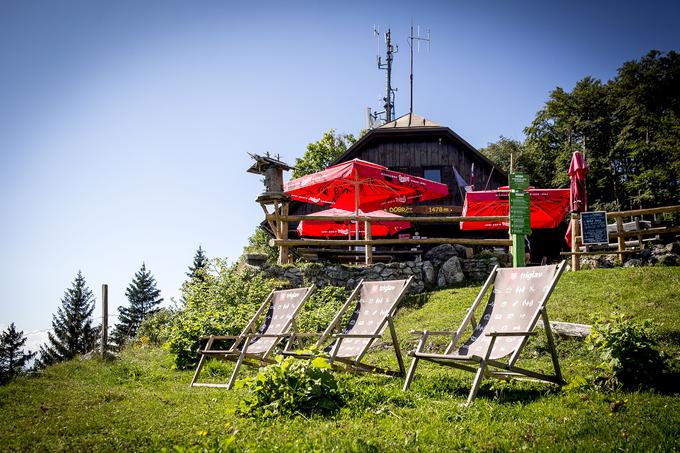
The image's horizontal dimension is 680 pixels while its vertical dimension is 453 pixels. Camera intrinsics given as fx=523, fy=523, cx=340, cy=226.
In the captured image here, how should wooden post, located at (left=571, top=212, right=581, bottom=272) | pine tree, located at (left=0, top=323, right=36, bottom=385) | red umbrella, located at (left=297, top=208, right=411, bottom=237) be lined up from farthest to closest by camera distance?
pine tree, located at (left=0, top=323, right=36, bottom=385) → red umbrella, located at (left=297, top=208, right=411, bottom=237) → wooden post, located at (left=571, top=212, right=581, bottom=272)

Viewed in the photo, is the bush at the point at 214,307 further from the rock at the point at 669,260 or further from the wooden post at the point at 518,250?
the rock at the point at 669,260

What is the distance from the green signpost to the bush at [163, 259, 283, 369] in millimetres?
4744

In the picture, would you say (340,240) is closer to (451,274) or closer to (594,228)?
(451,274)

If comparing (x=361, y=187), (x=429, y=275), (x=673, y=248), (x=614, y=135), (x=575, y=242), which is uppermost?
(x=614, y=135)

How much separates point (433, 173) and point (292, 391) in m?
18.9

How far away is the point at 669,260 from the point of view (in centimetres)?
989

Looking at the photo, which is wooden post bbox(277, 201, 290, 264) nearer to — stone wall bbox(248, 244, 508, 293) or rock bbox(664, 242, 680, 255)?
stone wall bbox(248, 244, 508, 293)

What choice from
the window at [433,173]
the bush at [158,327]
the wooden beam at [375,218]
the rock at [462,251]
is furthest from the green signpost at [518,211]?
the window at [433,173]

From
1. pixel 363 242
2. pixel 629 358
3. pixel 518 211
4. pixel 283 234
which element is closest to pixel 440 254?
pixel 363 242

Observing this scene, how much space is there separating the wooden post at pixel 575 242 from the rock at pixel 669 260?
4.80 ft

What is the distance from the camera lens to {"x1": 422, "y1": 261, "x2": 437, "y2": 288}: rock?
37.2 feet

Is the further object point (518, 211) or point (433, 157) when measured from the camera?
point (433, 157)

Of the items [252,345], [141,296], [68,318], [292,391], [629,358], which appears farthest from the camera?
[141,296]

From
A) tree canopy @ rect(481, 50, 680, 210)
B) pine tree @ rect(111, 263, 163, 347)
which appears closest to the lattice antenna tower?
tree canopy @ rect(481, 50, 680, 210)
